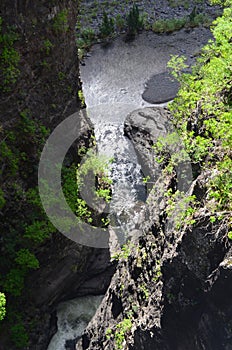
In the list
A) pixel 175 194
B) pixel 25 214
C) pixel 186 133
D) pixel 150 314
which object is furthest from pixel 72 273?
pixel 186 133

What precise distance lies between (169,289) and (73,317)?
6.69m

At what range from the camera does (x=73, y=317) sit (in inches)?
571

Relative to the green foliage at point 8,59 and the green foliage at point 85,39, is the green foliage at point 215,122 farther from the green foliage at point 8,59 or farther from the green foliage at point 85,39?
the green foliage at point 85,39

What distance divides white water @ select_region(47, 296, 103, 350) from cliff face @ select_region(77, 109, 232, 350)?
103 centimetres

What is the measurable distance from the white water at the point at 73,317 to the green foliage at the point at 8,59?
29.8 feet

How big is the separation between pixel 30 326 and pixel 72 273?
2352 millimetres

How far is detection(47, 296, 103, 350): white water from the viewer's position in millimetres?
14000

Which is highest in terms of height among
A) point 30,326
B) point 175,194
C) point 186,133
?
point 186,133

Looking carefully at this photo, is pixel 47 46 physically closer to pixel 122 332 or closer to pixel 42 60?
pixel 42 60

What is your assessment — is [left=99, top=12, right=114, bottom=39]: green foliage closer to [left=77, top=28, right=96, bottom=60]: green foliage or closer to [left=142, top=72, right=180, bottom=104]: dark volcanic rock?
[left=77, top=28, right=96, bottom=60]: green foliage

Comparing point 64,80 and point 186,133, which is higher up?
point 64,80

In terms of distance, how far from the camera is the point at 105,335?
1166cm

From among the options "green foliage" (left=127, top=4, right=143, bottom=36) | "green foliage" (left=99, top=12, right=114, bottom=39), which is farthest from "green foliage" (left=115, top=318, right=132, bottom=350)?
"green foliage" (left=127, top=4, right=143, bottom=36)

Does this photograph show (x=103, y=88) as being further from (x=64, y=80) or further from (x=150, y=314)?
(x=150, y=314)
